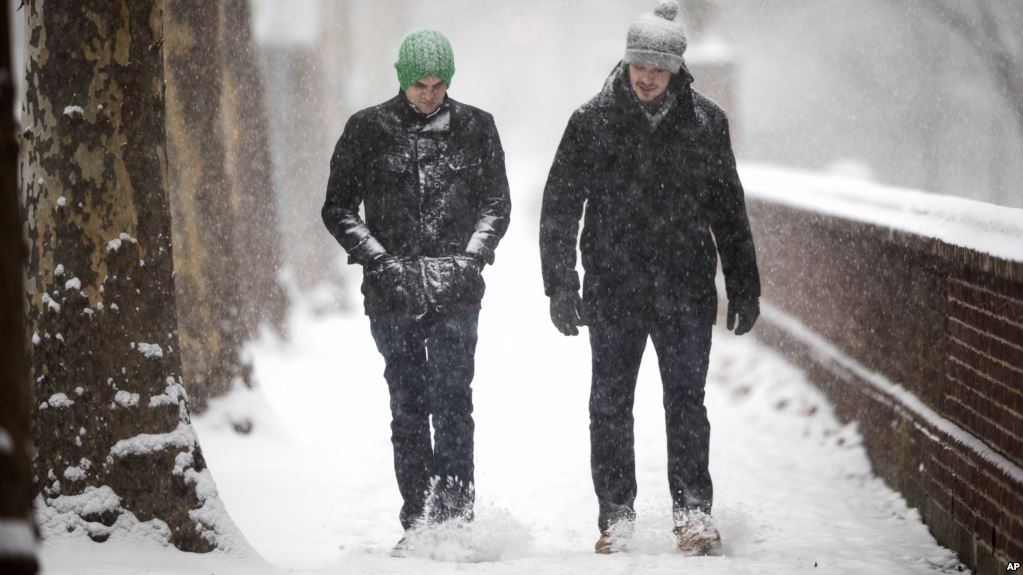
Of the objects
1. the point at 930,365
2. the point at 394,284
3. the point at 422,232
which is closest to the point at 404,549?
the point at 394,284

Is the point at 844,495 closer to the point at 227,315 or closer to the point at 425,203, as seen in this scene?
the point at 425,203

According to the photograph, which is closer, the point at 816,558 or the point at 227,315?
the point at 816,558

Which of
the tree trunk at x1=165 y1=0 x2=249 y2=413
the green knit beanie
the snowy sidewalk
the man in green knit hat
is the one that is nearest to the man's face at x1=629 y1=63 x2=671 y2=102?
the man in green knit hat

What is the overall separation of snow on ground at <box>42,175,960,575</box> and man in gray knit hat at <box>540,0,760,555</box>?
22.5 inches

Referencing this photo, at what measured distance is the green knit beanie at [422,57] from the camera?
481cm

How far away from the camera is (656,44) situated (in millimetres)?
4863

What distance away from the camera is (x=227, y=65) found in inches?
383

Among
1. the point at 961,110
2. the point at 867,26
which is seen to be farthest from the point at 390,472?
the point at 867,26

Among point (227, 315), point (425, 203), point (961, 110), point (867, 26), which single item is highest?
point (867, 26)

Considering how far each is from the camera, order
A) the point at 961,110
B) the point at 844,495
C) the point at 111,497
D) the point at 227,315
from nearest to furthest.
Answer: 1. the point at 111,497
2. the point at 844,495
3. the point at 227,315
4. the point at 961,110

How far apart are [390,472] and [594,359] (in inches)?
96.6

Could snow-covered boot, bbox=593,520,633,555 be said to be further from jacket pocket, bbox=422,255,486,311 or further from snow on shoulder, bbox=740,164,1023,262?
snow on shoulder, bbox=740,164,1023,262

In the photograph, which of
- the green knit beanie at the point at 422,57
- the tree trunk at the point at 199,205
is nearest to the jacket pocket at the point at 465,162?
the green knit beanie at the point at 422,57

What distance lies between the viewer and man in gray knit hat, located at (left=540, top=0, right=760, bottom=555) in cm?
501
